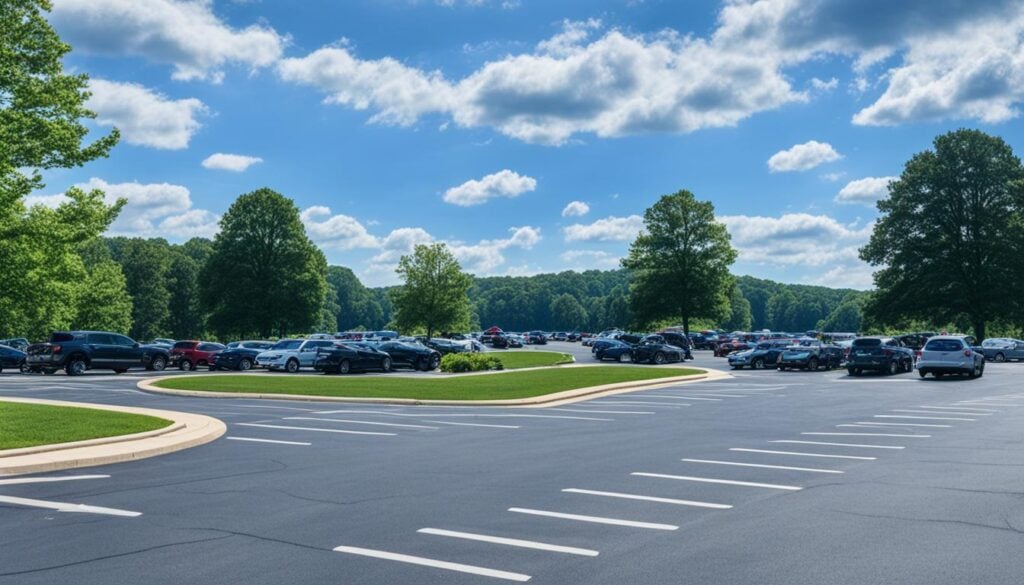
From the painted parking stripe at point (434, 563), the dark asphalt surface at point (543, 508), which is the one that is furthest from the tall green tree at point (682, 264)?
the painted parking stripe at point (434, 563)

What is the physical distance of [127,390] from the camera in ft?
86.8

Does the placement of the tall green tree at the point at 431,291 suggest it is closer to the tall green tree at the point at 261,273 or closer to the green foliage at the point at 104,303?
the tall green tree at the point at 261,273

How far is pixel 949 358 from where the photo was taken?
106 ft

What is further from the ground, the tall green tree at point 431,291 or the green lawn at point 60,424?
the tall green tree at point 431,291

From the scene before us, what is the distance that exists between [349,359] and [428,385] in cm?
1136

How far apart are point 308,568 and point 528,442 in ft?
25.8

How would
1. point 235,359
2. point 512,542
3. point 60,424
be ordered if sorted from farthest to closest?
point 235,359
point 60,424
point 512,542

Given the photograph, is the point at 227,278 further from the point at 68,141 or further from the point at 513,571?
the point at 513,571

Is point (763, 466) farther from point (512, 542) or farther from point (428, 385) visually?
point (428, 385)

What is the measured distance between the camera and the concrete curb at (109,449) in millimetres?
11430

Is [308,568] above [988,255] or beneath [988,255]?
beneath

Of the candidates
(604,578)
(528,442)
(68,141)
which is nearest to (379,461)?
(528,442)

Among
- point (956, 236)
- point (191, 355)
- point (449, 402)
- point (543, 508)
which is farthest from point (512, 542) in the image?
point (956, 236)

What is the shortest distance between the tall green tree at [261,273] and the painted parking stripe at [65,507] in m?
67.0
